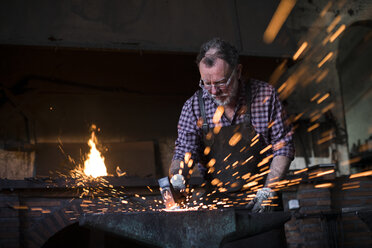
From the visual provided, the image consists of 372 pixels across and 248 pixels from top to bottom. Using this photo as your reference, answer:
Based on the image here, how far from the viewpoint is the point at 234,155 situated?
2.77 m

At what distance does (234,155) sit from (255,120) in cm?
25

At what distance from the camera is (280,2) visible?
6027 mm

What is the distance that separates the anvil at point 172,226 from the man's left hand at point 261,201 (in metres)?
0.59

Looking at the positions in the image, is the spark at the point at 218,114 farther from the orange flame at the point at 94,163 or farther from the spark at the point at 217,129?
the orange flame at the point at 94,163

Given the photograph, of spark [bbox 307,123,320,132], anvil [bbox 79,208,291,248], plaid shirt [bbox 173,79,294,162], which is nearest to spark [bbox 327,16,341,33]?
spark [bbox 307,123,320,132]

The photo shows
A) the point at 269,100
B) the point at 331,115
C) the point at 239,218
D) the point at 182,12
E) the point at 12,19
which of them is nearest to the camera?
the point at 239,218

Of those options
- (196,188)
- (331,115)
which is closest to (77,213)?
(196,188)

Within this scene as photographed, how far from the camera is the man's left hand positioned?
2.35 m

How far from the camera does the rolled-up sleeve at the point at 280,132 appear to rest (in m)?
2.61

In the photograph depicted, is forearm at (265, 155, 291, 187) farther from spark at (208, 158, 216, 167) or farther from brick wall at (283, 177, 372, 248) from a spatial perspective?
brick wall at (283, 177, 372, 248)

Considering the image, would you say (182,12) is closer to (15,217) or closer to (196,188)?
(196,188)

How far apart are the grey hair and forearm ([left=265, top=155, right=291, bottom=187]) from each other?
0.61 metres

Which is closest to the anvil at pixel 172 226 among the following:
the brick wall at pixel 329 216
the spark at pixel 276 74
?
the brick wall at pixel 329 216

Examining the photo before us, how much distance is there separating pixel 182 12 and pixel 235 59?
271cm
